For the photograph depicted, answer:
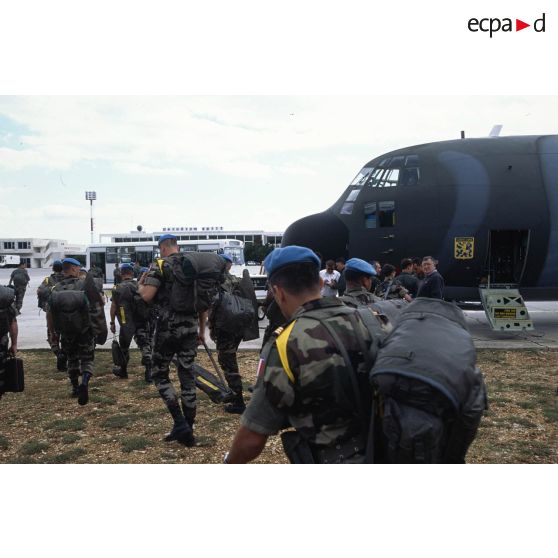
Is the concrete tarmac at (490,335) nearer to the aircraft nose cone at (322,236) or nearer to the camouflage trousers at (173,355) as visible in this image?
the aircraft nose cone at (322,236)

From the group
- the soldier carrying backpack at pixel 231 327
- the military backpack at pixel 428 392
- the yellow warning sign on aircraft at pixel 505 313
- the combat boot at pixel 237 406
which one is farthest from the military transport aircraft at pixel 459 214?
the military backpack at pixel 428 392

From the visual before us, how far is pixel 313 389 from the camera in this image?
6.44ft

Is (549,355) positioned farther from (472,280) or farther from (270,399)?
(270,399)

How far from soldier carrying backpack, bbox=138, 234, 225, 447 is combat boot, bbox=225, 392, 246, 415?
1164mm

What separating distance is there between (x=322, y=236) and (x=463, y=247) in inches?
129

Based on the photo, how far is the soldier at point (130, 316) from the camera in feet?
25.4

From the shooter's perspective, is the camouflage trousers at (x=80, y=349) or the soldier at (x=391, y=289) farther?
the soldier at (x=391, y=289)

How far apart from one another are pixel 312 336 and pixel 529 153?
11989 millimetres

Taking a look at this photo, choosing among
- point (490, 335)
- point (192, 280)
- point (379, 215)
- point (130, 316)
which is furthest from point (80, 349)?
point (490, 335)

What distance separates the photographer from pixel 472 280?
11.9 m

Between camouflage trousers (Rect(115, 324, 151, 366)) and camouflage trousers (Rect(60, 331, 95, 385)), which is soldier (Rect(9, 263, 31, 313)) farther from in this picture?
camouflage trousers (Rect(60, 331, 95, 385))

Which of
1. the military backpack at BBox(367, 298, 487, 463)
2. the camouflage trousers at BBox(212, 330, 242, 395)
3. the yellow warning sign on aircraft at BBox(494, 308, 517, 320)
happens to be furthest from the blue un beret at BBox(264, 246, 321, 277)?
the yellow warning sign on aircraft at BBox(494, 308, 517, 320)

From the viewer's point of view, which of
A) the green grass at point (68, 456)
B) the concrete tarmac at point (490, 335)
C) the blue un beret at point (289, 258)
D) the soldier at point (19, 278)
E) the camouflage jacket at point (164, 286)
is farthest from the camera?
the soldier at point (19, 278)

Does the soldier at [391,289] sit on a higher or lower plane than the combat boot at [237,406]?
higher
